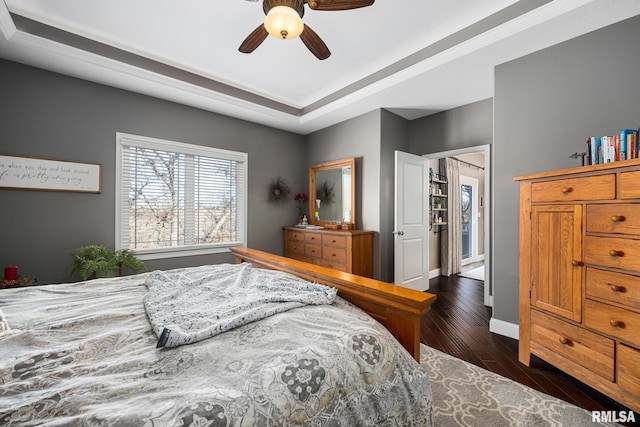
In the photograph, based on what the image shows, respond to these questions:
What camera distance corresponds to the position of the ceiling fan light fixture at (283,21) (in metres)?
1.73

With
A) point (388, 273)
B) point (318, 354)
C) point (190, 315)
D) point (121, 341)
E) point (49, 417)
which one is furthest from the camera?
point (388, 273)

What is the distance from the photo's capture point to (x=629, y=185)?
4.79 ft

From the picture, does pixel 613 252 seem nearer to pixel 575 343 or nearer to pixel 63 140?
pixel 575 343

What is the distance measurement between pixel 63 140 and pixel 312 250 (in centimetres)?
314

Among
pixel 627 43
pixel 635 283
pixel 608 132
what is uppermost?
pixel 627 43

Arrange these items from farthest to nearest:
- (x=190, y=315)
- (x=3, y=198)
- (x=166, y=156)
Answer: (x=166, y=156) < (x=3, y=198) < (x=190, y=315)

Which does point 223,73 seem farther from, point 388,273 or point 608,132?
point 608,132

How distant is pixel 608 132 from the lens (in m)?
2.06

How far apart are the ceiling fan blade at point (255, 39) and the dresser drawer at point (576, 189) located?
2.30 meters

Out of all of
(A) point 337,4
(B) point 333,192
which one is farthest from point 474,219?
(A) point 337,4

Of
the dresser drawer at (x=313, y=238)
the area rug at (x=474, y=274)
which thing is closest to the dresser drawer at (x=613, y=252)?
the dresser drawer at (x=313, y=238)

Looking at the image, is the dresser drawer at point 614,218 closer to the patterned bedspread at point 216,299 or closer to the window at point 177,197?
the patterned bedspread at point 216,299

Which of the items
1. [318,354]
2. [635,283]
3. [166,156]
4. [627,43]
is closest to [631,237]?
[635,283]

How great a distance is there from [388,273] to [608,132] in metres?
2.61
